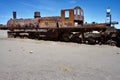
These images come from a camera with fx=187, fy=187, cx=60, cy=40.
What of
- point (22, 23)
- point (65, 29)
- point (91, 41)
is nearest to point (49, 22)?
point (65, 29)

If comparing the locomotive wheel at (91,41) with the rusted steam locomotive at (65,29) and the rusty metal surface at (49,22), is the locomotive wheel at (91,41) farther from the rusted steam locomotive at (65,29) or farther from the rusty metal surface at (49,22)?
the rusty metal surface at (49,22)

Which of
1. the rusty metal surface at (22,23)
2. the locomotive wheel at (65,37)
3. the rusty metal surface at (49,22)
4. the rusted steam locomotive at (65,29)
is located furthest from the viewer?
the rusty metal surface at (22,23)

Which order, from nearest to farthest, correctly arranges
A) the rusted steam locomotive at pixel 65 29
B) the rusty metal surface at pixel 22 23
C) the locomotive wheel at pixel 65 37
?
the rusted steam locomotive at pixel 65 29, the locomotive wheel at pixel 65 37, the rusty metal surface at pixel 22 23

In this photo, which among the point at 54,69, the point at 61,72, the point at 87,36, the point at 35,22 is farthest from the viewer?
the point at 35,22

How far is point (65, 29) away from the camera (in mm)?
17469

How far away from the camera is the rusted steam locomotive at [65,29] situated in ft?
48.3

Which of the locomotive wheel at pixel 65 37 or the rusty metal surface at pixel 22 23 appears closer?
the locomotive wheel at pixel 65 37

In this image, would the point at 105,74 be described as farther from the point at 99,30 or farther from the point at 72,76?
the point at 99,30

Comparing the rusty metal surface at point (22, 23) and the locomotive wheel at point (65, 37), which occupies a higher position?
the rusty metal surface at point (22, 23)

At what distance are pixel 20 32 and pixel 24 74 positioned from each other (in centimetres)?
1709

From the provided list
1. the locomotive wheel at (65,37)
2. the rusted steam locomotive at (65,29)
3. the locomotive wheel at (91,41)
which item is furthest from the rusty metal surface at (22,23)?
the locomotive wheel at (91,41)

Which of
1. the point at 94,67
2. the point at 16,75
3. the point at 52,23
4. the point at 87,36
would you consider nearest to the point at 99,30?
the point at 87,36

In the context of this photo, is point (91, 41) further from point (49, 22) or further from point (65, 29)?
point (49, 22)

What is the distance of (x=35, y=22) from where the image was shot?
71.1 feet
